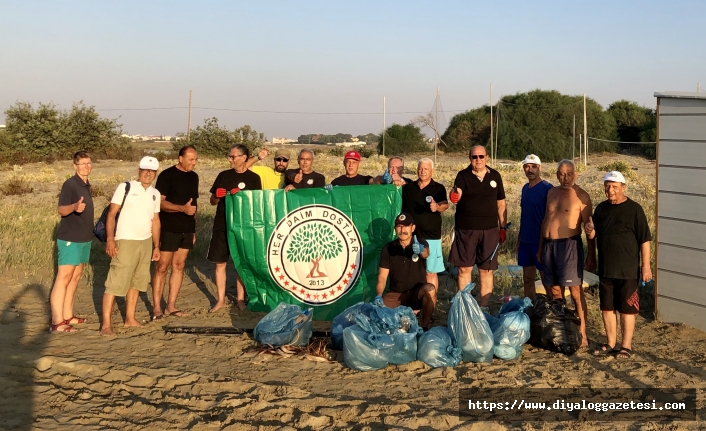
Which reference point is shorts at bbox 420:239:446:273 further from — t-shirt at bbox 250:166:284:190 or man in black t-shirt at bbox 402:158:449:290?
t-shirt at bbox 250:166:284:190

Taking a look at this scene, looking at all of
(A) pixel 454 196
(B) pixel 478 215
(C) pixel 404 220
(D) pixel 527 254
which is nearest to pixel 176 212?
(C) pixel 404 220

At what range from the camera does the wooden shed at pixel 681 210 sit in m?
6.64

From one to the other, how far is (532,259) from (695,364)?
1.86 m

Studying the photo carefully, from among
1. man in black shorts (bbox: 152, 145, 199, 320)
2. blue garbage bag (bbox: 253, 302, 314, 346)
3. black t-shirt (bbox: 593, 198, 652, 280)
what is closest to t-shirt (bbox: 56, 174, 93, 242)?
man in black shorts (bbox: 152, 145, 199, 320)

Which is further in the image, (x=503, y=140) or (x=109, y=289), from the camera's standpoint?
(x=503, y=140)

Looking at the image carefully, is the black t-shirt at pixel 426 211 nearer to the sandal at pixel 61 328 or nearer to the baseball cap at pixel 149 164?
the baseball cap at pixel 149 164

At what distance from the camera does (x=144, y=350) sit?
6004mm

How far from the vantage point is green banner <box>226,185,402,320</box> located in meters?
7.43

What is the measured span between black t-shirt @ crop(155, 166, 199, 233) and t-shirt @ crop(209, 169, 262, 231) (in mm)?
443

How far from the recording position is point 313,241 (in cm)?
750

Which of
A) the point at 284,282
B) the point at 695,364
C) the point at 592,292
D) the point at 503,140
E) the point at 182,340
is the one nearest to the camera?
the point at 695,364

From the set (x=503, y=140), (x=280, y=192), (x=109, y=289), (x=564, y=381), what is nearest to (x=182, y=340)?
(x=109, y=289)

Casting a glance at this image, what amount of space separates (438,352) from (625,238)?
6.53 ft

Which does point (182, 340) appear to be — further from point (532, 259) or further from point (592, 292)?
point (592, 292)
